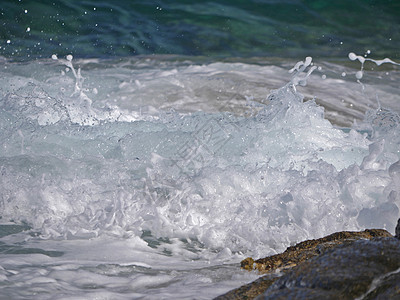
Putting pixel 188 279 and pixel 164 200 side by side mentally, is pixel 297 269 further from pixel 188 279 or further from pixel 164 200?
pixel 164 200

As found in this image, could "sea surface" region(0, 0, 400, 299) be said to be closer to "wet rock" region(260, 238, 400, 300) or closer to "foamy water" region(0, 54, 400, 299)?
"foamy water" region(0, 54, 400, 299)

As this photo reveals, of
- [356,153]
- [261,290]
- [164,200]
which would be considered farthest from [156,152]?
[261,290]

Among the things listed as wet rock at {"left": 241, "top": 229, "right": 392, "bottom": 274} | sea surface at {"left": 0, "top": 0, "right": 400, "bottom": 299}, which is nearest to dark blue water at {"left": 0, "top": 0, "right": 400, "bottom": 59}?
sea surface at {"left": 0, "top": 0, "right": 400, "bottom": 299}

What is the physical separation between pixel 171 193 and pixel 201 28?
24.6 feet

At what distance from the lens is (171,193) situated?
296 centimetres

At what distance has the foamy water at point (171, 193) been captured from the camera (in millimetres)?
2033

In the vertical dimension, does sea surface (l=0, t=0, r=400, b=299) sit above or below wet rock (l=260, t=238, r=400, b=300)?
below

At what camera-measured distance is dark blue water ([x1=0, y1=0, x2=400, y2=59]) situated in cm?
920

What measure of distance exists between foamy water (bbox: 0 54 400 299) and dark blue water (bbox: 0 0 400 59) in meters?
4.84

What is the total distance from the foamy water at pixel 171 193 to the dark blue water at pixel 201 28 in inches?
190

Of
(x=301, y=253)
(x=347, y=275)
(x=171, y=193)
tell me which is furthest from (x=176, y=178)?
(x=347, y=275)

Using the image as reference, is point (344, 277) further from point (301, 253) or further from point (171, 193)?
point (171, 193)

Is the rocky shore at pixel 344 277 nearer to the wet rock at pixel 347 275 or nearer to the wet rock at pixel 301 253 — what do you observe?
the wet rock at pixel 347 275

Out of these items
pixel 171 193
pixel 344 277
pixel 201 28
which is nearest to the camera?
pixel 344 277
